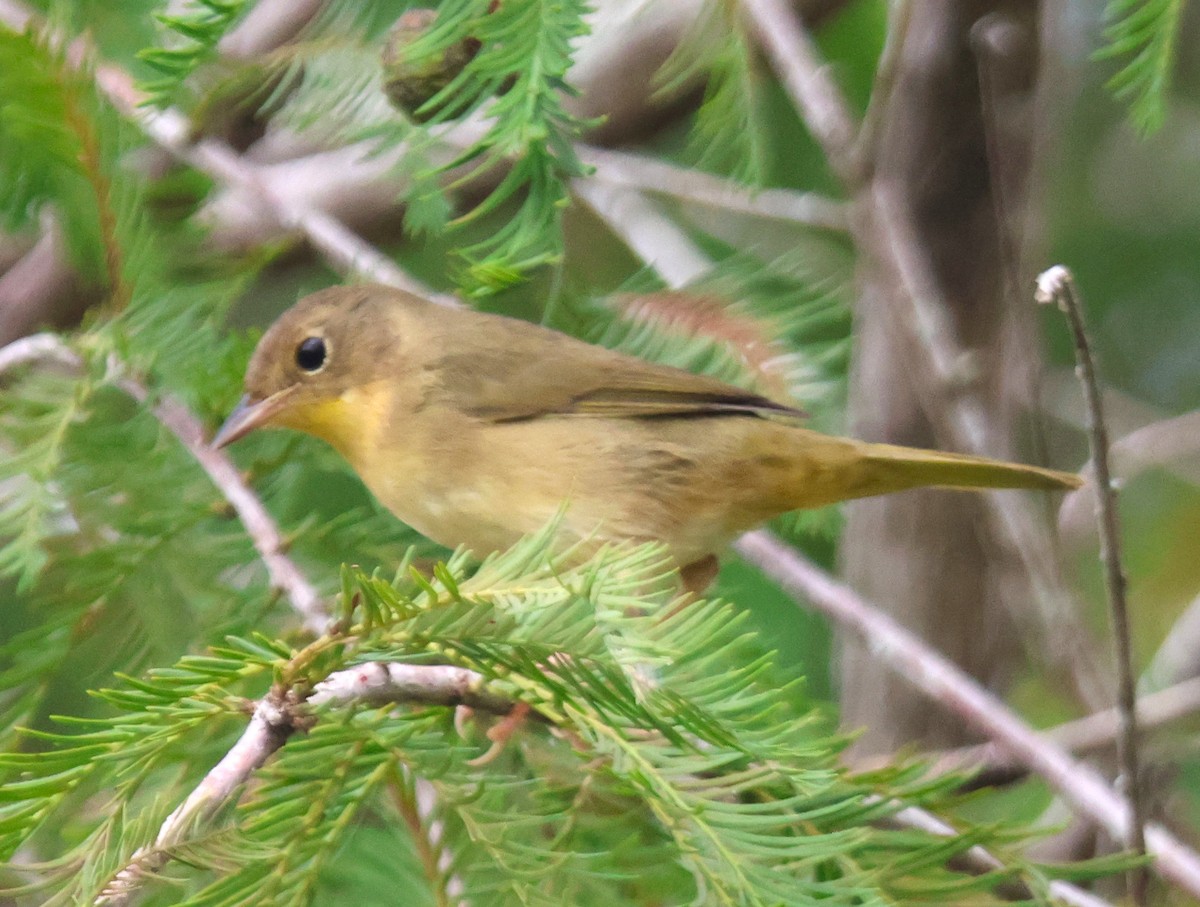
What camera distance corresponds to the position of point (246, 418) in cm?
244

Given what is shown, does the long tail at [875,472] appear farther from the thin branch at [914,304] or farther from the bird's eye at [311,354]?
the bird's eye at [311,354]

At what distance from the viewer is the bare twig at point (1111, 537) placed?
1543 mm

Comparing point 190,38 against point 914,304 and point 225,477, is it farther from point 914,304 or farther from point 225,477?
point 914,304

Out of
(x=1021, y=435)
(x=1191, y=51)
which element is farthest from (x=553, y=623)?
(x=1191, y=51)

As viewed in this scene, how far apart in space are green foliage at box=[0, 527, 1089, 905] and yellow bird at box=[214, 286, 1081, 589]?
109 centimetres

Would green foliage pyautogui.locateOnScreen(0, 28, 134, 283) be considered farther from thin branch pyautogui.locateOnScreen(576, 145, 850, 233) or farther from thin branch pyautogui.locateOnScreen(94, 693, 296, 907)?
thin branch pyautogui.locateOnScreen(94, 693, 296, 907)

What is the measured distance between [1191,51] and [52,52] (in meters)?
4.31

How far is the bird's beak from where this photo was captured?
240 centimetres

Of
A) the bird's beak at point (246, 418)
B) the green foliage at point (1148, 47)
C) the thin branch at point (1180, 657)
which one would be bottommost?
the thin branch at point (1180, 657)

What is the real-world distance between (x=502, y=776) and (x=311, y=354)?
141 cm

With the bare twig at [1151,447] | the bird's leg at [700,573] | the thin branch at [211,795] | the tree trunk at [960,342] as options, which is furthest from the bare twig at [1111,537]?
the bare twig at [1151,447]

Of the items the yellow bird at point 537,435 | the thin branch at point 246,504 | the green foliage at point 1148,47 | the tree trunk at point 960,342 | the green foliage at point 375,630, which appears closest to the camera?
the green foliage at point 375,630

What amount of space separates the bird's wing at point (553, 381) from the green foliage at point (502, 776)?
48.9 inches

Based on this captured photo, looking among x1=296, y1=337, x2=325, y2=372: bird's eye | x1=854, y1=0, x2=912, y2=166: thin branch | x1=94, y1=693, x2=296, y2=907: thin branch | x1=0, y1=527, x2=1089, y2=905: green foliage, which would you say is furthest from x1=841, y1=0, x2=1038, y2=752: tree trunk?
x1=94, y1=693, x2=296, y2=907: thin branch
